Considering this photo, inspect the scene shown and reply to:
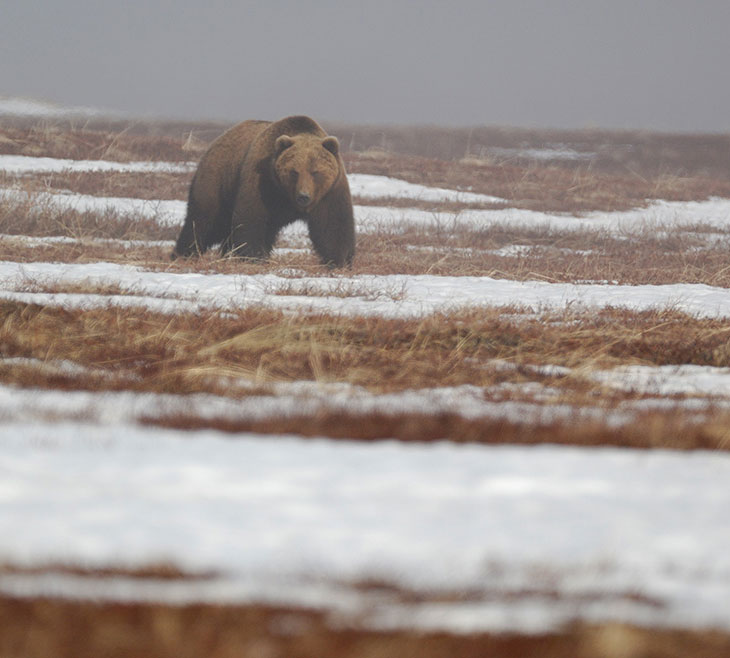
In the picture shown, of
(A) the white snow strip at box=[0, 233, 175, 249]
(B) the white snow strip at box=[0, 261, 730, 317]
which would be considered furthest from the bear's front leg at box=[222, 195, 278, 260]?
(A) the white snow strip at box=[0, 233, 175, 249]

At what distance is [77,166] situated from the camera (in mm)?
21266

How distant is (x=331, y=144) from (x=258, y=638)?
9.97m

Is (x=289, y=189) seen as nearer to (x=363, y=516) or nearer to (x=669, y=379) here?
(x=669, y=379)

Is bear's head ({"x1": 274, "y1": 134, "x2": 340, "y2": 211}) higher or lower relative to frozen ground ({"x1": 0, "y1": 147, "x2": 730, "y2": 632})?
higher

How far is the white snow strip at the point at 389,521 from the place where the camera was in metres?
1.85

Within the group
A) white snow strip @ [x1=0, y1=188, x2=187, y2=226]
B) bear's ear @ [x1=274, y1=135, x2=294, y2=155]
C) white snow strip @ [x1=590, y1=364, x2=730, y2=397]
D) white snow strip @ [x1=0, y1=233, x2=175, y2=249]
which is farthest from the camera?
white snow strip @ [x1=0, y1=188, x2=187, y2=226]

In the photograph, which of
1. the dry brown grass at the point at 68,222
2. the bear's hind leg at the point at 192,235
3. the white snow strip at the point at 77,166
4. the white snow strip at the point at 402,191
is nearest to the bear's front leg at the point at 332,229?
the bear's hind leg at the point at 192,235

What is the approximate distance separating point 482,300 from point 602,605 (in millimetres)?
6488

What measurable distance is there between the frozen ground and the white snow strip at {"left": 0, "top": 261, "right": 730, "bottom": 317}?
10.8 ft

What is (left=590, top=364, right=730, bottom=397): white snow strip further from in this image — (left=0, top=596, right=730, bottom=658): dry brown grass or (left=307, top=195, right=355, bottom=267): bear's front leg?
(left=307, top=195, right=355, bottom=267): bear's front leg

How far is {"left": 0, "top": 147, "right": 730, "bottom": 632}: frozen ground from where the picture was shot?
184 centimetres

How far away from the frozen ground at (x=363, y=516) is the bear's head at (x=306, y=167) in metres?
7.16

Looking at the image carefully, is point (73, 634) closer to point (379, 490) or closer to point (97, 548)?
point (97, 548)

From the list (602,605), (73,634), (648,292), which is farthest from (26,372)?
(648,292)
